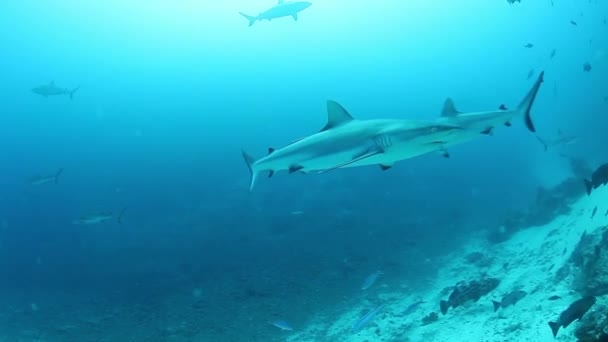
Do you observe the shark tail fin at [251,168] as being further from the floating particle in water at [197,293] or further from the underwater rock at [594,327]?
the floating particle in water at [197,293]

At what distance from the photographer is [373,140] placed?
563 cm

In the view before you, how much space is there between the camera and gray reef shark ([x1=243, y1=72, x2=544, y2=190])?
514cm

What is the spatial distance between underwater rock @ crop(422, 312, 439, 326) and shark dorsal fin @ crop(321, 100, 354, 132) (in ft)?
21.5

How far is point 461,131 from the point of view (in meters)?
5.01

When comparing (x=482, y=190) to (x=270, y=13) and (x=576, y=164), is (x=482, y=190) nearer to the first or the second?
(x=576, y=164)

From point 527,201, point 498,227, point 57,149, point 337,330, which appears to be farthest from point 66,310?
point 57,149

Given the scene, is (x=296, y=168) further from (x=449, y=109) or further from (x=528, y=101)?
(x=528, y=101)

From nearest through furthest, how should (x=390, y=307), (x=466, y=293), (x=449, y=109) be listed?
(x=449, y=109), (x=466, y=293), (x=390, y=307)

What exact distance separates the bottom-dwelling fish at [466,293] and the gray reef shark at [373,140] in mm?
4701

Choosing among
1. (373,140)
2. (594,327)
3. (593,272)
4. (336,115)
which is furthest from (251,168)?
(593,272)

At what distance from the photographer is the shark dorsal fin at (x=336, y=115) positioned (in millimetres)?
6453

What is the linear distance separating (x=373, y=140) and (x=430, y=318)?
679cm

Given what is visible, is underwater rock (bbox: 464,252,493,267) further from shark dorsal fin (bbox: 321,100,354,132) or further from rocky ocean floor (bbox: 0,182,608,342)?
shark dorsal fin (bbox: 321,100,354,132)

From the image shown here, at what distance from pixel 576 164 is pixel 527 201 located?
12.4 ft
